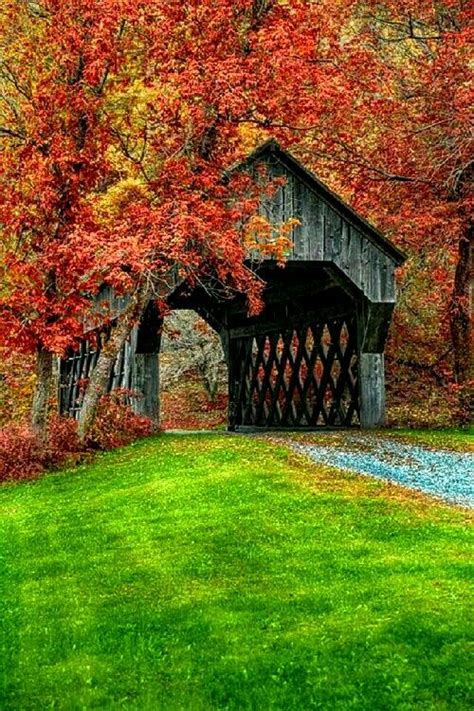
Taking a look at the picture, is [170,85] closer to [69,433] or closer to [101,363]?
[101,363]

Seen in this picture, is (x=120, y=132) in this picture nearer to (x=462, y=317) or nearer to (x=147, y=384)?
(x=147, y=384)

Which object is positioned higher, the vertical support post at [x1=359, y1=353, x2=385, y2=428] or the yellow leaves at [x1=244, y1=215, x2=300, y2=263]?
the yellow leaves at [x1=244, y1=215, x2=300, y2=263]

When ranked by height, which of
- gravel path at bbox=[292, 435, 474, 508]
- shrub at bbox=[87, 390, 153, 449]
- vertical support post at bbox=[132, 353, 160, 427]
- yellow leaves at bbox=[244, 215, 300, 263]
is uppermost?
yellow leaves at bbox=[244, 215, 300, 263]

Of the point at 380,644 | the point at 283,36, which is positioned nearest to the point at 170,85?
the point at 283,36

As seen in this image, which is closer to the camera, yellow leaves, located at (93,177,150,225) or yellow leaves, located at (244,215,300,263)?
yellow leaves, located at (93,177,150,225)

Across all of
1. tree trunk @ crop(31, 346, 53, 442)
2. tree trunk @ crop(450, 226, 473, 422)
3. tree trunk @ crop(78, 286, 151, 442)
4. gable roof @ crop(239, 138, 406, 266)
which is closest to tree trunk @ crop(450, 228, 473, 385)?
tree trunk @ crop(450, 226, 473, 422)

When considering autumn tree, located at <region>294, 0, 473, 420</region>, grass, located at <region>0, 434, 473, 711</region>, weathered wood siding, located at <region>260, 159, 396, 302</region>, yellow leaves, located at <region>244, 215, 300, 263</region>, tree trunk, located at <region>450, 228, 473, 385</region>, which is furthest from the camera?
tree trunk, located at <region>450, 228, 473, 385</region>

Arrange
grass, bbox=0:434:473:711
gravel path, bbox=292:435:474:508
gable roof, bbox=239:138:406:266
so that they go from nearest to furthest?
grass, bbox=0:434:473:711 → gravel path, bbox=292:435:474:508 → gable roof, bbox=239:138:406:266

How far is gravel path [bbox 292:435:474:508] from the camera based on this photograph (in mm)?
13617

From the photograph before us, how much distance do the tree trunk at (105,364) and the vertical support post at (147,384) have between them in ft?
8.79

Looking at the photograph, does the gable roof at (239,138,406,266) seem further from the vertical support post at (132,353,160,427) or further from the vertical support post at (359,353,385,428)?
the vertical support post at (132,353,160,427)

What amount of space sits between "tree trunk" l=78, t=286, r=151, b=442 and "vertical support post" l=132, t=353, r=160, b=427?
105 inches

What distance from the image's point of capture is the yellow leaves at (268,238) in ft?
64.4

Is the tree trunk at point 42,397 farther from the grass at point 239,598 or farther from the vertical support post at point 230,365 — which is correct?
the vertical support post at point 230,365
